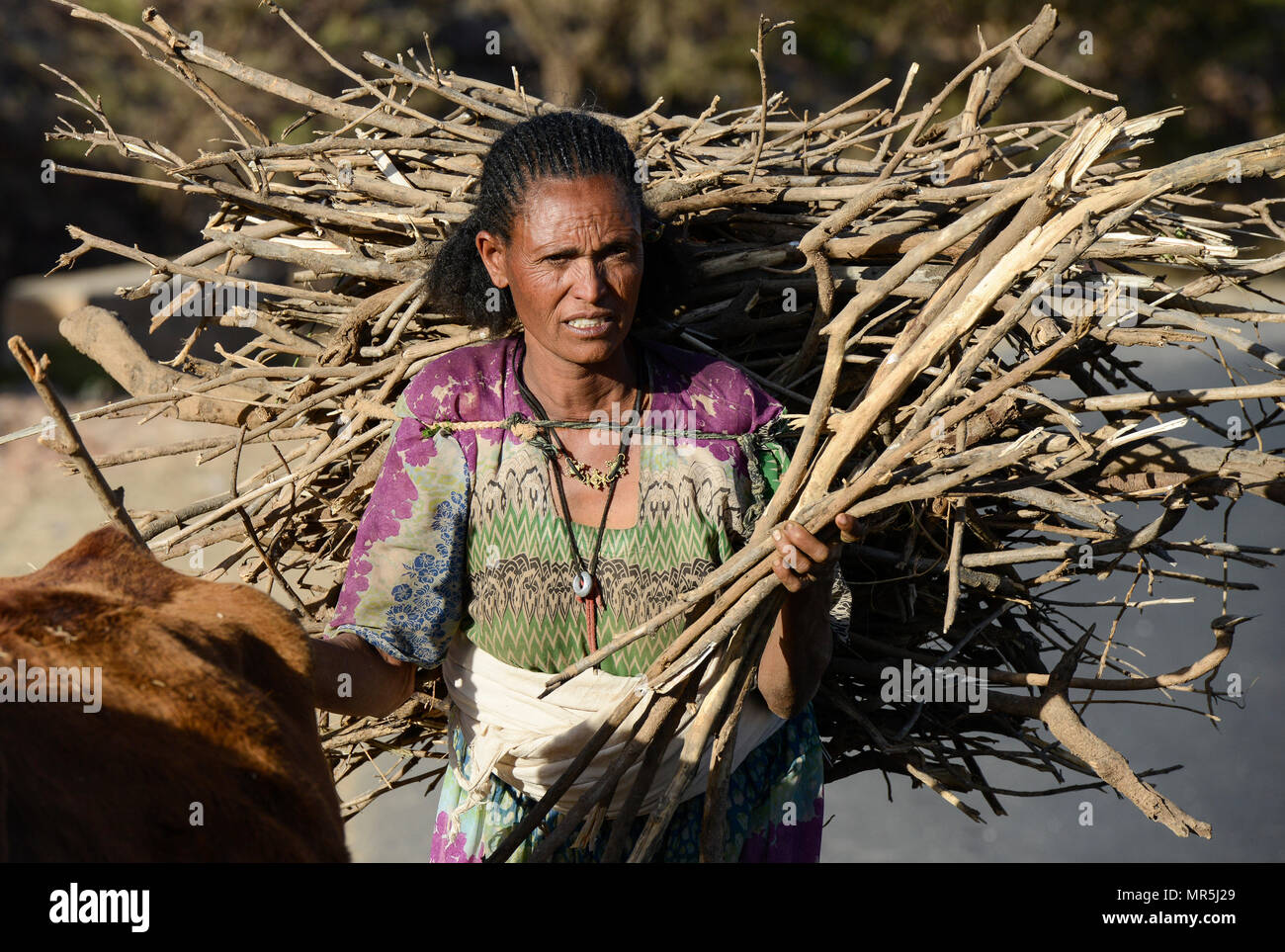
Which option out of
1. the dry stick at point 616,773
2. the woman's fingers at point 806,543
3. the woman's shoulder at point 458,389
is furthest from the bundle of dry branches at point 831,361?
the woman's shoulder at point 458,389

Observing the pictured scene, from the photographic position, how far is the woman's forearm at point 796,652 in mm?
1984

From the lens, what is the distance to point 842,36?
52.3 feet

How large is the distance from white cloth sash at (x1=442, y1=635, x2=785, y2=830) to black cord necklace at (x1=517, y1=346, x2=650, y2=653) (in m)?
0.09

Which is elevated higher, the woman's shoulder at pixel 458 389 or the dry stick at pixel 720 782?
the woman's shoulder at pixel 458 389

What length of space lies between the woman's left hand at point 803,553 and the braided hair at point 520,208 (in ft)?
2.04

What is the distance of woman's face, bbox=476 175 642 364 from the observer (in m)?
2.03

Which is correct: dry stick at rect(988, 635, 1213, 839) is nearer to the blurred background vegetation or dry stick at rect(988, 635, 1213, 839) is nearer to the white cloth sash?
the white cloth sash

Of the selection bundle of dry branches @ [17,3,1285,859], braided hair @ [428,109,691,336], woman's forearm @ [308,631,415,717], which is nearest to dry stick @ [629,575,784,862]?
bundle of dry branches @ [17,3,1285,859]

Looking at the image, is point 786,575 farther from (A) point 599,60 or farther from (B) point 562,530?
(A) point 599,60

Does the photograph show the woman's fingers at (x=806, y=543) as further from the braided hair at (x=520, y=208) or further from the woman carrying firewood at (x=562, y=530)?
the braided hair at (x=520, y=208)

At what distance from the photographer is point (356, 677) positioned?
2008 millimetres

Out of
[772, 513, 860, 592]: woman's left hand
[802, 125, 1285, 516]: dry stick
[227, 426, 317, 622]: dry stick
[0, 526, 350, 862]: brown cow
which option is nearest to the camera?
[0, 526, 350, 862]: brown cow

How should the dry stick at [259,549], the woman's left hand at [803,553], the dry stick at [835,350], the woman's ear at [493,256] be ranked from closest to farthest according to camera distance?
the woman's left hand at [803,553] → the dry stick at [835,350] → the woman's ear at [493,256] → the dry stick at [259,549]
